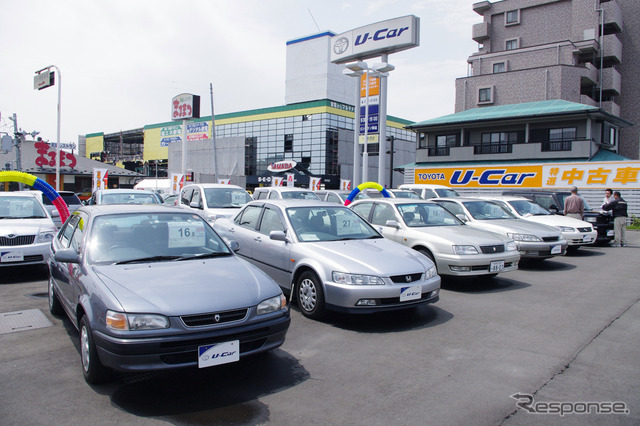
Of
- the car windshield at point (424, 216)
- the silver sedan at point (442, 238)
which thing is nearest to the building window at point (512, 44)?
the car windshield at point (424, 216)

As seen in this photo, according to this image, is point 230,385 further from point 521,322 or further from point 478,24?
point 478,24

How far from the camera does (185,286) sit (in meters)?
3.83

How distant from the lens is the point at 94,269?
163 inches

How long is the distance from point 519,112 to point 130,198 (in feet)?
91.0

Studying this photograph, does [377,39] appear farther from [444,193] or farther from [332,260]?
[332,260]

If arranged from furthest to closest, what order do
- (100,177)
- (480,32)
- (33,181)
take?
(480,32) < (100,177) < (33,181)

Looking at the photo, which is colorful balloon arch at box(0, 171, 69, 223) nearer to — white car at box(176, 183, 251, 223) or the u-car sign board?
white car at box(176, 183, 251, 223)

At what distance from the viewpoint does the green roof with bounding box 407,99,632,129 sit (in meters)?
28.3

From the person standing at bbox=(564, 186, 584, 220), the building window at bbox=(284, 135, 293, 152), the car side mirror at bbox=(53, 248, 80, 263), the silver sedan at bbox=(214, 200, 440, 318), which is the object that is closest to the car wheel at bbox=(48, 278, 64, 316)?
the car side mirror at bbox=(53, 248, 80, 263)

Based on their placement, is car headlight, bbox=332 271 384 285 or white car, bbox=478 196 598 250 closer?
car headlight, bbox=332 271 384 285

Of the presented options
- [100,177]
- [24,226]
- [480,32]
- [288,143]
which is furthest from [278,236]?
[288,143]

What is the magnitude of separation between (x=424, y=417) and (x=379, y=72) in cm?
1872

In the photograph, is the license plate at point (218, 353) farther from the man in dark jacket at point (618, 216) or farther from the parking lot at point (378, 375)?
the man in dark jacket at point (618, 216)

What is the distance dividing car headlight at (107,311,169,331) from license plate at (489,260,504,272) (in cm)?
591
